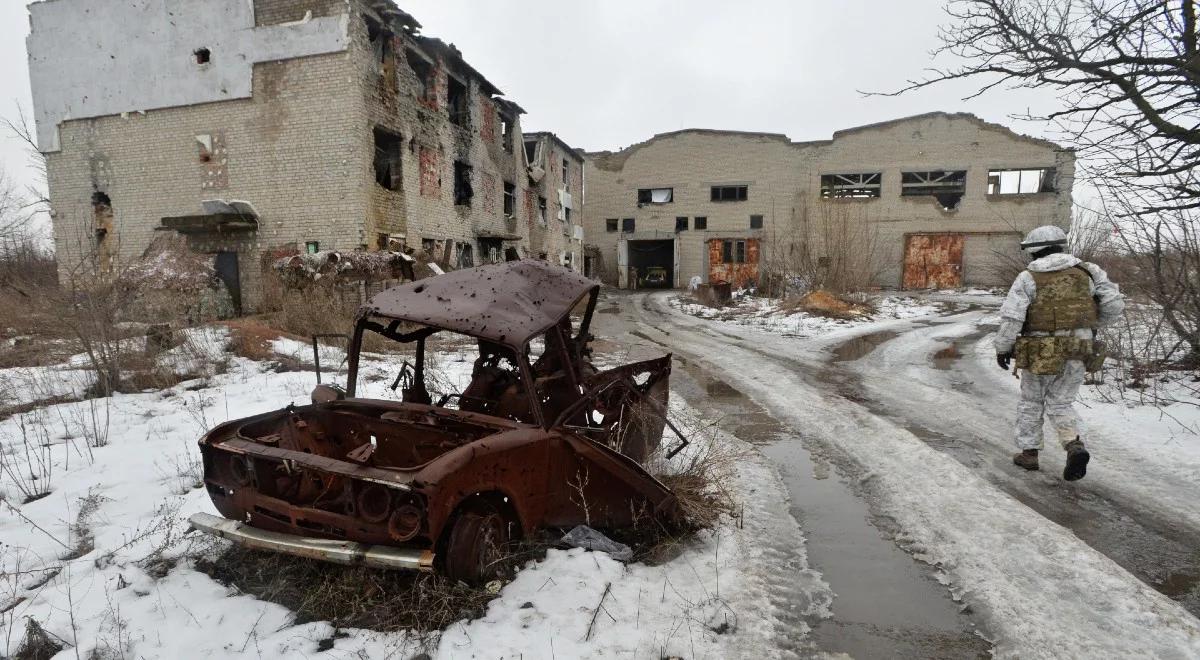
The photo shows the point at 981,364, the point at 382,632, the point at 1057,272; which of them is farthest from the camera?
the point at 981,364

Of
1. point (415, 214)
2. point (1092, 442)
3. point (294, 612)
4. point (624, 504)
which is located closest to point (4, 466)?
point (294, 612)

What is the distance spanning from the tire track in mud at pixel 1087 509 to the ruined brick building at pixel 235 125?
13.6 meters

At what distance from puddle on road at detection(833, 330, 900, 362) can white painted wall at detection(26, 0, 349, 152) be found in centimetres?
1371

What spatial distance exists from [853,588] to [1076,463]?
2565 millimetres

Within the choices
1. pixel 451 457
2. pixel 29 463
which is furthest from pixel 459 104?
pixel 451 457

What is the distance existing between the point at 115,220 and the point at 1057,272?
20.9 metres

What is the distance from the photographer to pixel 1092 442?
514 centimetres

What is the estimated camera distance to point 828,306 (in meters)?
16.4

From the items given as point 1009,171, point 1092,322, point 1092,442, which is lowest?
point 1092,442

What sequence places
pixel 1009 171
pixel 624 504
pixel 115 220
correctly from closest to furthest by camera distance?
pixel 624 504
pixel 115 220
pixel 1009 171

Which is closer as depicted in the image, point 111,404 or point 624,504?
point 624,504

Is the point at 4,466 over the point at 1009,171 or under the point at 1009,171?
under

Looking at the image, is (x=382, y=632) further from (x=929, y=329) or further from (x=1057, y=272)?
(x=929, y=329)

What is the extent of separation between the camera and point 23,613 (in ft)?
8.70
